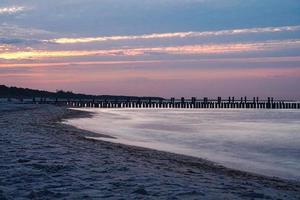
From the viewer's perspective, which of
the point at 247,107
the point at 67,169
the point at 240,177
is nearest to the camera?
the point at 67,169

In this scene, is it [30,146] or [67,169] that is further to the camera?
[30,146]

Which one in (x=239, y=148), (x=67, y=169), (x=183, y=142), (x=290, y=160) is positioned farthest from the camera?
(x=183, y=142)

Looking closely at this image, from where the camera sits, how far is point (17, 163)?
948 cm

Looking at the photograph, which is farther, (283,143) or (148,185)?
(283,143)

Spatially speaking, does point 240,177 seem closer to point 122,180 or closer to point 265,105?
point 122,180

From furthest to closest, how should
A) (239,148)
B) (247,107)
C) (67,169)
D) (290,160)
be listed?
(247,107)
(239,148)
(290,160)
(67,169)

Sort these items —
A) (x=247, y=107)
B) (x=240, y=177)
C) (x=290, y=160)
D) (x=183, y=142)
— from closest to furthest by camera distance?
(x=240, y=177), (x=290, y=160), (x=183, y=142), (x=247, y=107)

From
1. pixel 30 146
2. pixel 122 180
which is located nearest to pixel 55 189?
pixel 122 180

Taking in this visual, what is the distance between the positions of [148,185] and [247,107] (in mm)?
80932

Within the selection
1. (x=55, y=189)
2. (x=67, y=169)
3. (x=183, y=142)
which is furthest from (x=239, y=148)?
(x=55, y=189)

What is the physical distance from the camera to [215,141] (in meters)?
21.6

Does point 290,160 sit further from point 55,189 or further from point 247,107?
point 247,107

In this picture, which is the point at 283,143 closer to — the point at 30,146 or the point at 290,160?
the point at 290,160

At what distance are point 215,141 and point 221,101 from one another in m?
68.4
